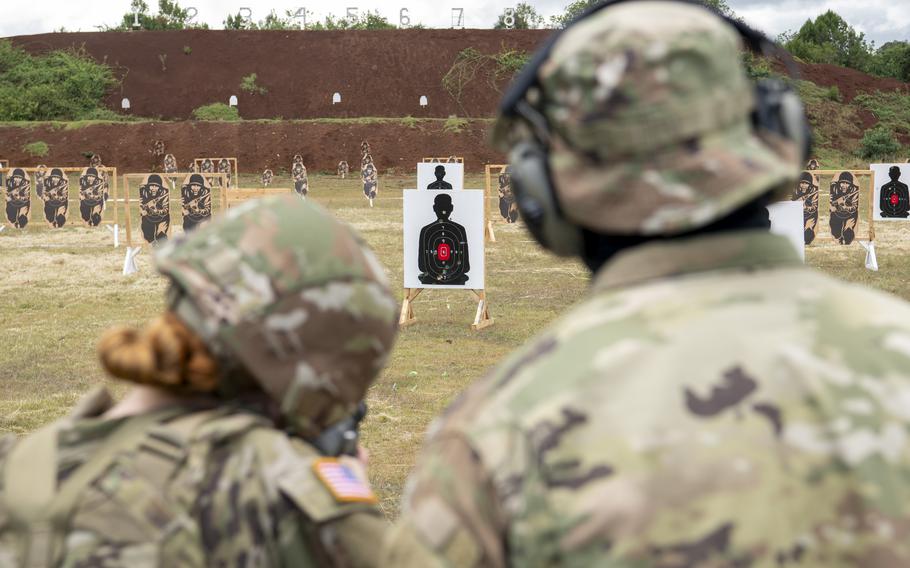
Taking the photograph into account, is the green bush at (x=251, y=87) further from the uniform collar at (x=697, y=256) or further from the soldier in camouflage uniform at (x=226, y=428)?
the uniform collar at (x=697, y=256)

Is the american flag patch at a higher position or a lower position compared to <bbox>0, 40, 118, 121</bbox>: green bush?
lower

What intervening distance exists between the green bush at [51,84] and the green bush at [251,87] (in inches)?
258

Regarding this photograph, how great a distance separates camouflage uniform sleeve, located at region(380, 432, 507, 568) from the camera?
1145mm

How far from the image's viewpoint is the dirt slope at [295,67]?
171 ft

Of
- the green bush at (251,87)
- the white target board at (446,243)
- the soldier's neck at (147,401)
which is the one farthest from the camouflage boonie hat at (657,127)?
the green bush at (251,87)

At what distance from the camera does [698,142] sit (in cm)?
119

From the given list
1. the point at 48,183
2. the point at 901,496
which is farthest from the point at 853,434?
the point at 48,183

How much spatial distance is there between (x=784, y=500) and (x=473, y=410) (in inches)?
13.0

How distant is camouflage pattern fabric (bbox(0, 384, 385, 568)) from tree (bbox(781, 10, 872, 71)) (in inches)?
2487

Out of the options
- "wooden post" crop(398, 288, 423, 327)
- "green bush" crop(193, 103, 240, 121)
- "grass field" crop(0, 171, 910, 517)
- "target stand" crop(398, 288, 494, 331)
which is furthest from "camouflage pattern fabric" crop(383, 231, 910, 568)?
"green bush" crop(193, 103, 240, 121)

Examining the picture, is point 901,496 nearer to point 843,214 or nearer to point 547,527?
point 547,527

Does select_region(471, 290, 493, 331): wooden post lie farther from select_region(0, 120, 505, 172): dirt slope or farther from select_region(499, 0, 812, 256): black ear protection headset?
select_region(0, 120, 505, 172): dirt slope

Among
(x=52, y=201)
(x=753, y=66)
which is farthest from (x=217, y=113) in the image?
(x=52, y=201)

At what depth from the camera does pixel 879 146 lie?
42094 millimetres
